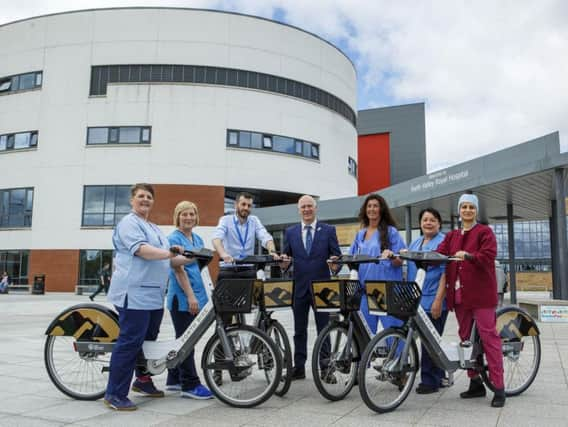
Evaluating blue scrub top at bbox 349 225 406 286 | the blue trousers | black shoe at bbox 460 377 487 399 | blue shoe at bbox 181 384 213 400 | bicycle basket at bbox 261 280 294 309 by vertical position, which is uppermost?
blue scrub top at bbox 349 225 406 286

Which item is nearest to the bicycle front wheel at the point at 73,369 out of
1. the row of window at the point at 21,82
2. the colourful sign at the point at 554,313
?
the colourful sign at the point at 554,313

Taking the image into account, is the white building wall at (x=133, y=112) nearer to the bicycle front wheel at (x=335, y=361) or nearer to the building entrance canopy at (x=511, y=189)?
the building entrance canopy at (x=511, y=189)

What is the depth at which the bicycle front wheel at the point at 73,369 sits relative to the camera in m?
4.73

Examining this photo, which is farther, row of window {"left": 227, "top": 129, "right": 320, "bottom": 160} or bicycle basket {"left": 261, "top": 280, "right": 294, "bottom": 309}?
row of window {"left": 227, "top": 129, "right": 320, "bottom": 160}

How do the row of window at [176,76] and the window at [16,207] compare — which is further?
the window at [16,207]

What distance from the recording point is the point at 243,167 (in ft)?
98.4

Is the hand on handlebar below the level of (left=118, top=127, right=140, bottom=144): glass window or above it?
below

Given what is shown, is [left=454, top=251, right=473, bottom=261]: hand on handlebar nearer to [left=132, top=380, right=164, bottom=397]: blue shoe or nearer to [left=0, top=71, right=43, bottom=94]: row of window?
[left=132, top=380, right=164, bottom=397]: blue shoe

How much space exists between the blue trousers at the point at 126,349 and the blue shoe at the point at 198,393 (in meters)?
0.62

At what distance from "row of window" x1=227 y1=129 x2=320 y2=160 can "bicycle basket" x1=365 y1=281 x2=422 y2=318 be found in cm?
2614

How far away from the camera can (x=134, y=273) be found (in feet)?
14.7

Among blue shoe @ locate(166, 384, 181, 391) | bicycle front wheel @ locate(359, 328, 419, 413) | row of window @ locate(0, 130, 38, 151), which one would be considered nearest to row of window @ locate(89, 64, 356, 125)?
row of window @ locate(0, 130, 38, 151)

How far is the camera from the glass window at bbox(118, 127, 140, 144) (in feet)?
95.9

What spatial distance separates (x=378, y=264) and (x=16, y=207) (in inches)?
1172
